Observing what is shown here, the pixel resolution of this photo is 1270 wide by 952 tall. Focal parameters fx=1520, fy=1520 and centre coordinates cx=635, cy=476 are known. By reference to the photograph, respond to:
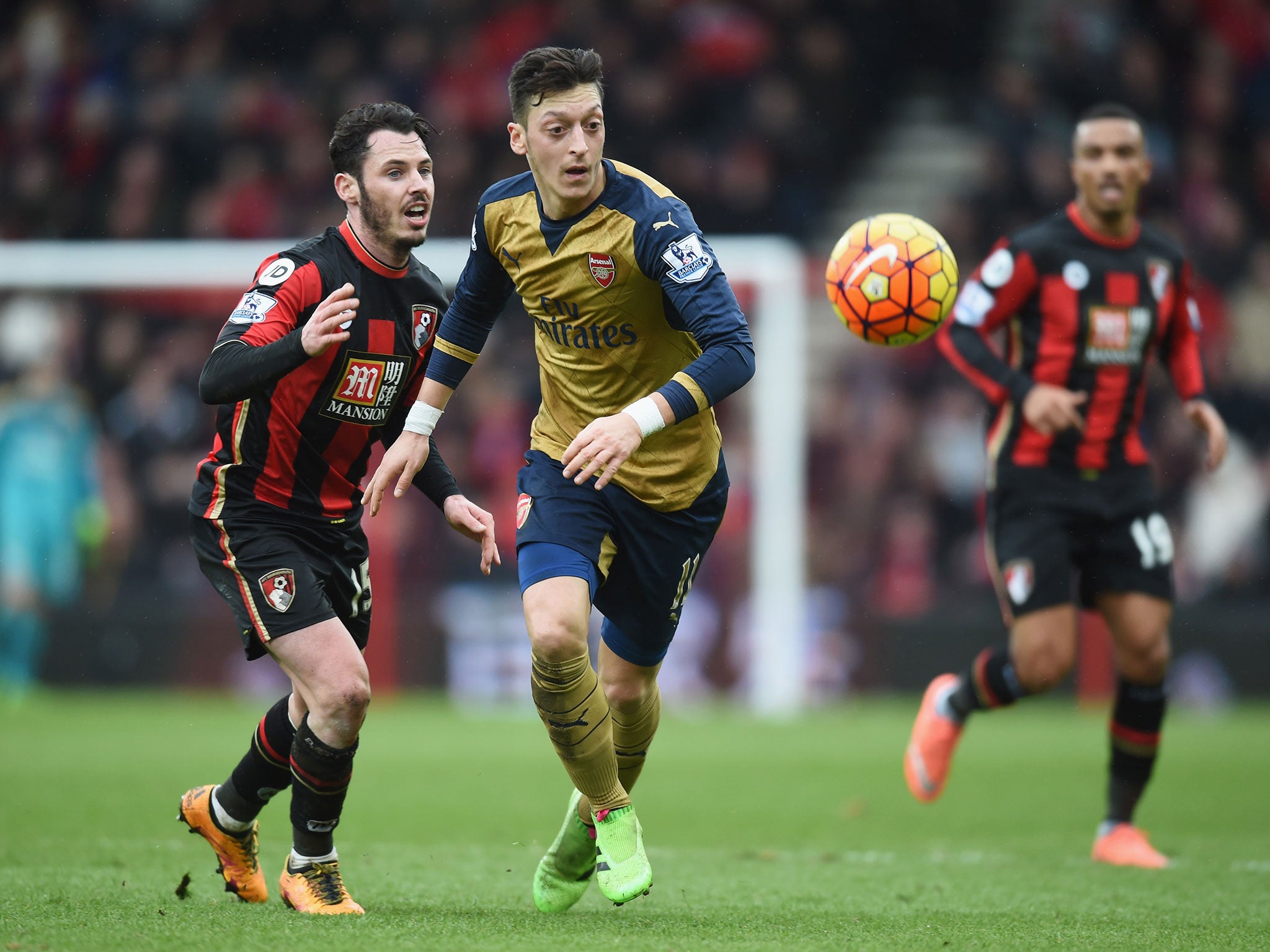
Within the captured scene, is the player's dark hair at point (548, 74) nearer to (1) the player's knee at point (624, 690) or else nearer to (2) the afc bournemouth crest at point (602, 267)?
(2) the afc bournemouth crest at point (602, 267)

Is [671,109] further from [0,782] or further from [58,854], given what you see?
[58,854]

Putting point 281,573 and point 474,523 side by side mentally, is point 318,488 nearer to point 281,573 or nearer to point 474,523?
point 281,573

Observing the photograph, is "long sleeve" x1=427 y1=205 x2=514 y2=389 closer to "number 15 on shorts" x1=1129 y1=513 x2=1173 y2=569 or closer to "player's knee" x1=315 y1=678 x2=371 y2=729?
"player's knee" x1=315 y1=678 x2=371 y2=729

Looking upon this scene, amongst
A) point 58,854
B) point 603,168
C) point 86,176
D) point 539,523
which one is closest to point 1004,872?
point 539,523

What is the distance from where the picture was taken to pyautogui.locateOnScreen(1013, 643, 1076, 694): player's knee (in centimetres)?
606

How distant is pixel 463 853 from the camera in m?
6.00

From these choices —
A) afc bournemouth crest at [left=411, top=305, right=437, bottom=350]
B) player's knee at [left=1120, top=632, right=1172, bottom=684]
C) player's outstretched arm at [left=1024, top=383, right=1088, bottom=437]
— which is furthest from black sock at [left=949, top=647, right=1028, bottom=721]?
afc bournemouth crest at [left=411, top=305, right=437, bottom=350]

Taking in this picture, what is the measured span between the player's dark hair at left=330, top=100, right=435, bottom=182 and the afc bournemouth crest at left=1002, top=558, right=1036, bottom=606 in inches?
117

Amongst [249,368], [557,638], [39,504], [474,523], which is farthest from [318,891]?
[39,504]

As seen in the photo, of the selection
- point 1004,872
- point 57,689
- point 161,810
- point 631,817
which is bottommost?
point 57,689

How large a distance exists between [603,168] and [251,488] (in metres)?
1.47

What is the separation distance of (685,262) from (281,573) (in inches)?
60.0

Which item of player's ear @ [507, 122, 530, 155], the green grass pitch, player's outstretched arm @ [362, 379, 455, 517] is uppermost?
player's ear @ [507, 122, 530, 155]

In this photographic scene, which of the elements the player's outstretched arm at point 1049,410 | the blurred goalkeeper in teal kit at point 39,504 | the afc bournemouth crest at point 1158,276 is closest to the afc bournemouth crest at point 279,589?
the player's outstretched arm at point 1049,410
